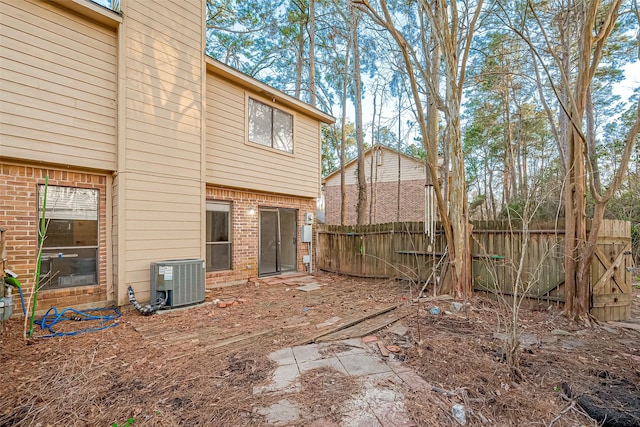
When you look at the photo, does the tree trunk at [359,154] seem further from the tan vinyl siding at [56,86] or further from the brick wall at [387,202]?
the tan vinyl siding at [56,86]

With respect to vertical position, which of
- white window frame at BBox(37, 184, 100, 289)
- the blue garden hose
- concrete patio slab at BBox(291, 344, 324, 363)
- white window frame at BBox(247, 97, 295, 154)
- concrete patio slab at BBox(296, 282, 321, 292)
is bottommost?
concrete patio slab at BBox(296, 282, 321, 292)

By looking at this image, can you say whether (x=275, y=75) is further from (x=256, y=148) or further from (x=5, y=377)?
(x=5, y=377)

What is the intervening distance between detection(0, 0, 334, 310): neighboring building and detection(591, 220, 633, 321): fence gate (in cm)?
693

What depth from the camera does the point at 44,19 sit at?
169 inches

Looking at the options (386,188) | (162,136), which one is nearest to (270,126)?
(162,136)

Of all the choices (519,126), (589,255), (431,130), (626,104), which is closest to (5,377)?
(589,255)

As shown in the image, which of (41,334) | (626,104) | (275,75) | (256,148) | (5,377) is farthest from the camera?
(275,75)

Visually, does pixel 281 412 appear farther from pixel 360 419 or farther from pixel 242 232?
pixel 242 232

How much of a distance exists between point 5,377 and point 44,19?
4.84m

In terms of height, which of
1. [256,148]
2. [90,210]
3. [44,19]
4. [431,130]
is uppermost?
[44,19]

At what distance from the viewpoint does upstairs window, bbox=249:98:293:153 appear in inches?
287

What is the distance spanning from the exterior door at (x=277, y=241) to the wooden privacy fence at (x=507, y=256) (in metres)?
1.27

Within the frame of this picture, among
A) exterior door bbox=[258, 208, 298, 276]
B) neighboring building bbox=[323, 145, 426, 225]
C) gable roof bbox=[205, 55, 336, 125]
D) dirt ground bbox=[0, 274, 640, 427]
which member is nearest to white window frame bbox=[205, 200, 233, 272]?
exterior door bbox=[258, 208, 298, 276]

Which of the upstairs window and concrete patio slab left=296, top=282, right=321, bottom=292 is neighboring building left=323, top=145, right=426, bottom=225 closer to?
the upstairs window
